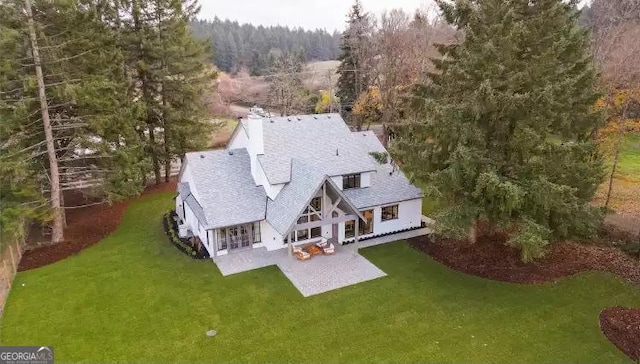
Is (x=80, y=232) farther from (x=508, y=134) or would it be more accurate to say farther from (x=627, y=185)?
(x=627, y=185)

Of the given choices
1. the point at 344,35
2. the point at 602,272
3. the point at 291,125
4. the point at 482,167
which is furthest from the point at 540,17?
the point at 344,35

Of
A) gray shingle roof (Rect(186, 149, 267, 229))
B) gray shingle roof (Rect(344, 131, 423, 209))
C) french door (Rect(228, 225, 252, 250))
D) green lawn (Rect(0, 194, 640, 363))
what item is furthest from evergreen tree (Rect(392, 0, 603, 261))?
french door (Rect(228, 225, 252, 250))

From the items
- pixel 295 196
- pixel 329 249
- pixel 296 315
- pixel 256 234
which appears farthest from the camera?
pixel 256 234

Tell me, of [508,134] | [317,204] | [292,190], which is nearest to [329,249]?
[317,204]

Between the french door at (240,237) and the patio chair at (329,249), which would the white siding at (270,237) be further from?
the patio chair at (329,249)

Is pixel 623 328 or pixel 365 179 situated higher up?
pixel 365 179

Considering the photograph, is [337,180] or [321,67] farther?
[321,67]

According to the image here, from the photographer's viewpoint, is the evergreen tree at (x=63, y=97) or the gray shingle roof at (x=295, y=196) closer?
the evergreen tree at (x=63, y=97)

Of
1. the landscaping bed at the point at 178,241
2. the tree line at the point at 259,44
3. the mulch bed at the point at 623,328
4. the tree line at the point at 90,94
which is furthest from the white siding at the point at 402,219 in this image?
the tree line at the point at 259,44
